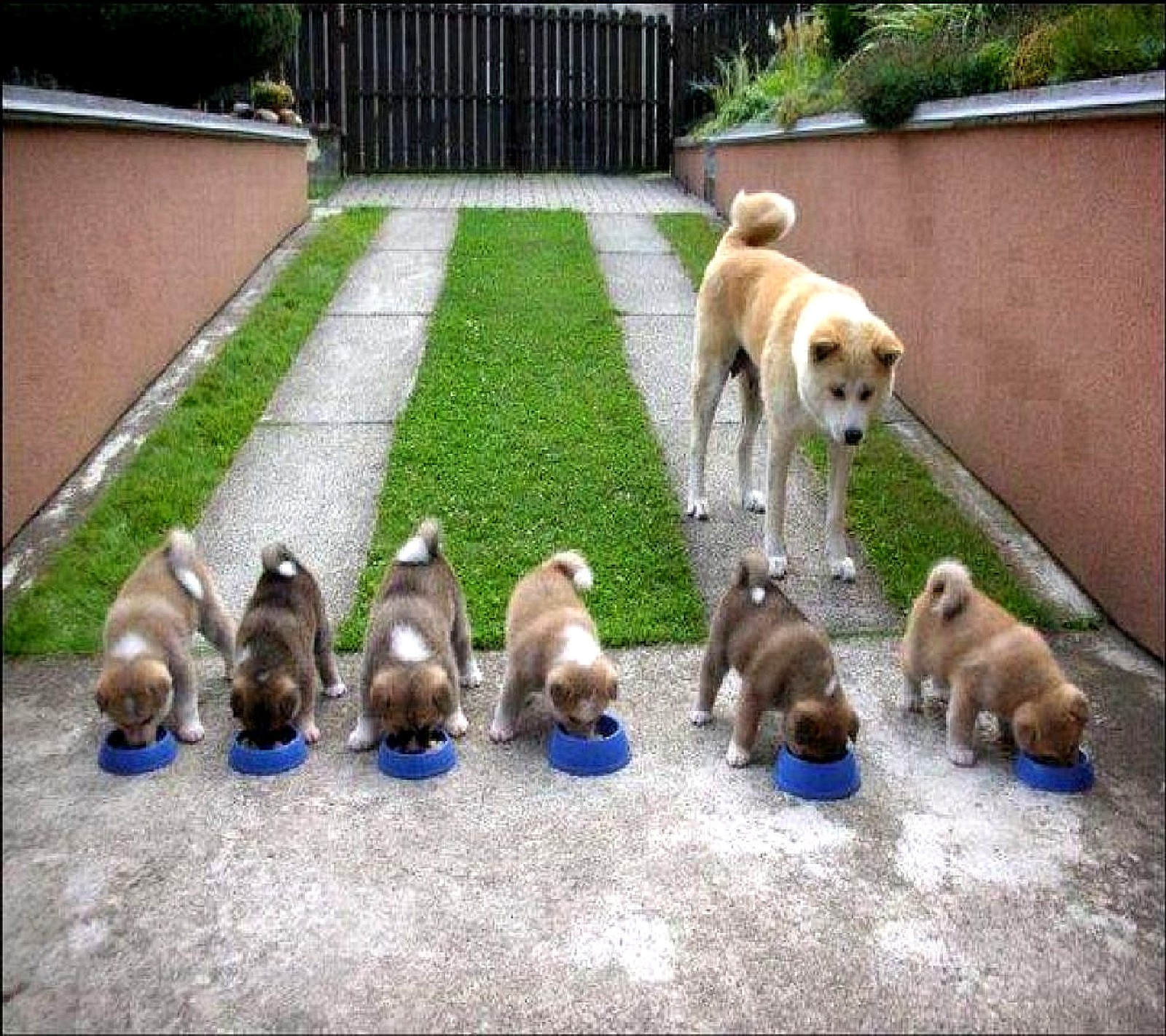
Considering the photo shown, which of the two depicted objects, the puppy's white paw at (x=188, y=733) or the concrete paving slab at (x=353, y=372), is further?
the concrete paving slab at (x=353, y=372)

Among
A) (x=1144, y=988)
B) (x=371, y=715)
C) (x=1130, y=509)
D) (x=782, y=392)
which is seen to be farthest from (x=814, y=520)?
(x=1144, y=988)

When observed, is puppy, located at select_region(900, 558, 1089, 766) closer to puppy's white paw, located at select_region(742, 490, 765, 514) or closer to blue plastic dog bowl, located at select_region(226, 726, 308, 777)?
A: puppy's white paw, located at select_region(742, 490, 765, 514)

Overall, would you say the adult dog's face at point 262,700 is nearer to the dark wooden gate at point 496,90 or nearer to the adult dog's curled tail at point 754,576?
the adult dog's curled tail at point 754,576

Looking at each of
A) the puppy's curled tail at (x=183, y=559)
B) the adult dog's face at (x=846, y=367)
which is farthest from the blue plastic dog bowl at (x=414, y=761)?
the adult dog's face at (x=846, y=367)

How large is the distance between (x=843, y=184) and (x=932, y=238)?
7.17 feet

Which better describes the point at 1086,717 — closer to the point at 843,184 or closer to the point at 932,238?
the point at 932,238

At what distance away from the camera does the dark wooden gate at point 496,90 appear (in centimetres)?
1795

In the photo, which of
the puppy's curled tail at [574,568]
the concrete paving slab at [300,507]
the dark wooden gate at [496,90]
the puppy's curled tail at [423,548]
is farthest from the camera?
the dark wooden gate at [496,90]

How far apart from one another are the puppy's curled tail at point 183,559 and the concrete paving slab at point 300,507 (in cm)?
47

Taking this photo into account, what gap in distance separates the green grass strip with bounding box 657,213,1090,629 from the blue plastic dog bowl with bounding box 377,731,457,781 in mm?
2306

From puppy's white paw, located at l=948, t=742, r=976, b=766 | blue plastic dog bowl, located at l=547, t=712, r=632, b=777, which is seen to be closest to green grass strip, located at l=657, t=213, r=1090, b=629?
puppy's white paw, located at l=948, t=742, r=976, b=766

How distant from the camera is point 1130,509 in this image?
15.7 feet

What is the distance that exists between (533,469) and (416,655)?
8.44 ft

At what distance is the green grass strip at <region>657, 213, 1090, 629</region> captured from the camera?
5234mm
